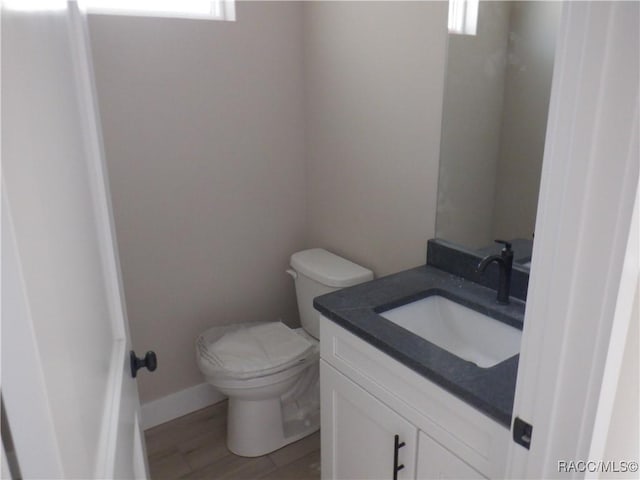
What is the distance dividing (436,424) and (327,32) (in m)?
1.60

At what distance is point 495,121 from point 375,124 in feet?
1.55

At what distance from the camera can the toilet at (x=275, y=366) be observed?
6.12 ft

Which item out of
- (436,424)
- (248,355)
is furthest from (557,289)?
(248,355)

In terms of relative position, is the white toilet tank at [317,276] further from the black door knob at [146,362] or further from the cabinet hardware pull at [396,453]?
the black door knob at [146,362]

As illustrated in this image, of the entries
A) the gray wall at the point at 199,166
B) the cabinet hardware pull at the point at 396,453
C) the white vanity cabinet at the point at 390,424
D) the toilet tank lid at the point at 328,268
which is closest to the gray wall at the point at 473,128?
the toilet tank lid at the point at 328,268

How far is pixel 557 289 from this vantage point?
656mm

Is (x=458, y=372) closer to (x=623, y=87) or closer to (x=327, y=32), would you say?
(x=623, y=87)

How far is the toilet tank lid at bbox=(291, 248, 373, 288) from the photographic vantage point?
6.37 ft

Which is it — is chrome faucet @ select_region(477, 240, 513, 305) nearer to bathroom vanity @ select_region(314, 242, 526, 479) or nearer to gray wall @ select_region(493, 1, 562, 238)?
bathroom vanity @ select_region(314, 242, 526, 479)

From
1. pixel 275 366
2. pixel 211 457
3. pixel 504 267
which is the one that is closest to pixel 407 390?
pixel 504 267

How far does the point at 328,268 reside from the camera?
2045 millimetres

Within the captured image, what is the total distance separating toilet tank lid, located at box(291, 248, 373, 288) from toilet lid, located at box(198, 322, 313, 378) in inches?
11.0

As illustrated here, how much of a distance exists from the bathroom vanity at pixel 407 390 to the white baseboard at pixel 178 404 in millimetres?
875

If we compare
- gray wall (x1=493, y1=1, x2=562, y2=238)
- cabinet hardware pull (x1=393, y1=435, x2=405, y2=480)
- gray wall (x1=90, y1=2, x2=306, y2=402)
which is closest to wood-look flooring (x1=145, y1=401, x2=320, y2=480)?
gray wall (x1=90, y1=2, x2=306, y2=402)
